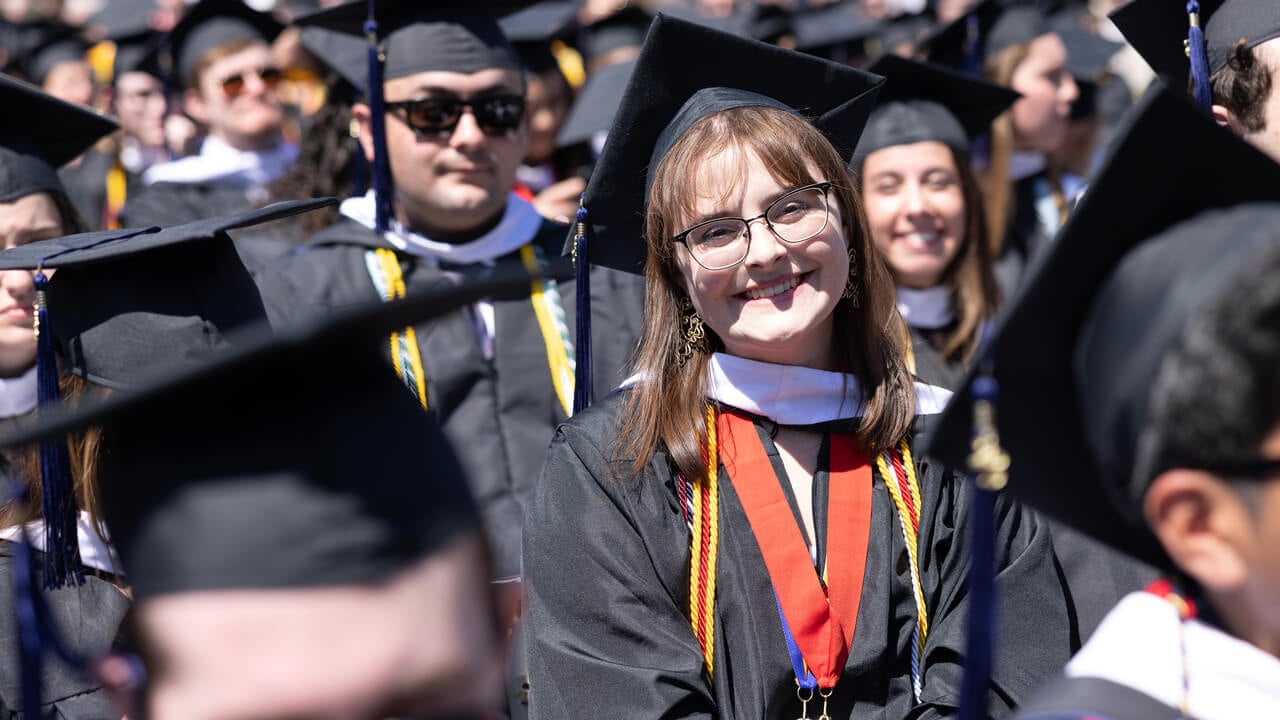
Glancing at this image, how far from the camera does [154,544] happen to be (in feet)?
4.64

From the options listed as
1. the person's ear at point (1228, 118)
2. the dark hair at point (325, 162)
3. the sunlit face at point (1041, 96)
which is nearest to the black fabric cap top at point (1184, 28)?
the person's ear at point (1228, 118)

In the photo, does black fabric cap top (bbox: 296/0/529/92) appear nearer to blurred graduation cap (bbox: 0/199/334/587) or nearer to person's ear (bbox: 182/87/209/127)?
blurred graduation cap (bbox: 0/199/334/587)

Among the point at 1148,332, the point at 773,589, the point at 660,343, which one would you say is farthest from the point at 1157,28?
the point at 1148,332

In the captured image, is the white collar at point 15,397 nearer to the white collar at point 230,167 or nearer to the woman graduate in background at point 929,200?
the woman graduate in background at point 929,200

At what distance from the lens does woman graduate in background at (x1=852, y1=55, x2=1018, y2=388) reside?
465cm

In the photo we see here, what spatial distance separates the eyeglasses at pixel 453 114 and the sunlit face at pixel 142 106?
418 centimetres

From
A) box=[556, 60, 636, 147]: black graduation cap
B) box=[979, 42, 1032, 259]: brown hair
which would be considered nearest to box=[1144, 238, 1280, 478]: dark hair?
box=[979, 42, 1032, 259]: brown hair

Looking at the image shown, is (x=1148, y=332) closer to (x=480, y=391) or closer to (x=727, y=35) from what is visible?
(x=727, y=35)

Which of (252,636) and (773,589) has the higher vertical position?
(252,636)

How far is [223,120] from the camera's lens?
686cm

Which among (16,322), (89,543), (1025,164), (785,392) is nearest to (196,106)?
(16,322)

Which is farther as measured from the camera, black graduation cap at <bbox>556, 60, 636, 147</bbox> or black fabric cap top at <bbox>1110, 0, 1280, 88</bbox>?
black graduation cap at <bbox>556, 60, 636, 147</bbox>

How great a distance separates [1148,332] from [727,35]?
1738 millimetres

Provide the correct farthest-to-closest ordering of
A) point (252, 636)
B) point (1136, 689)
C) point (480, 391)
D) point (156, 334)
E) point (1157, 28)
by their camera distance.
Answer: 1. point (480, 391)
2. point (1157, 28)
3. point (156, 334)
4. point (1136, 689)
5. point (252, 636)
